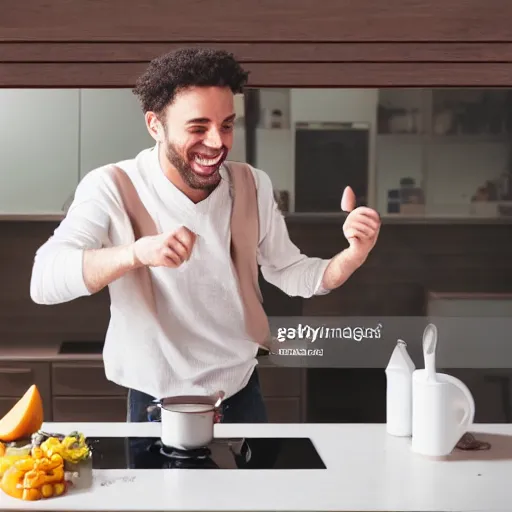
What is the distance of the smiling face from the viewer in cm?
230

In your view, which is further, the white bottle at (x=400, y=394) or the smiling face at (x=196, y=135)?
the smiling face at (x=196, y=135)

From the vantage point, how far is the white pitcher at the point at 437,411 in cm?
169

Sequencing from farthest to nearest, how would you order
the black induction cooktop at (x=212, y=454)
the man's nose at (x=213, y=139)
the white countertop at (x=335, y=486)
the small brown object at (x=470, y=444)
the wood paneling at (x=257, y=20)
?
the man's nose at (x=213, y=139) < the wood paneling at (x=257, y=20) < the small brown object at (x=470, y=444) < the black induction cooktop at (x=212, y=454) < the white countertop at (x=335, y=486)

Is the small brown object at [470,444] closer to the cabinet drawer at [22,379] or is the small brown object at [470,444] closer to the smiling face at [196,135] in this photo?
the smiling face at [196,135]

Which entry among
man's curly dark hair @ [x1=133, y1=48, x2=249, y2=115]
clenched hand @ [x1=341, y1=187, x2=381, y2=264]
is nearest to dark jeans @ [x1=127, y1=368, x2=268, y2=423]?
clenched hand @ [x1=341, y1=187, x2=381, y2=264]

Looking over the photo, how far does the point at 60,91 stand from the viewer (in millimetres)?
2256

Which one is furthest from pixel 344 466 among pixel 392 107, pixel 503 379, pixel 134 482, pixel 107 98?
pixel 107 98

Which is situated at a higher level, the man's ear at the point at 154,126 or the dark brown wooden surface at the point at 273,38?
the dark brown wooden surface at the point at 273,38

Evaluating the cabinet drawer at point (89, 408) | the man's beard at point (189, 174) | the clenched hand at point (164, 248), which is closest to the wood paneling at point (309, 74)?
the man's beard at point (189, 174)

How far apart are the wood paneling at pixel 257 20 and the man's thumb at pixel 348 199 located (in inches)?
16.9

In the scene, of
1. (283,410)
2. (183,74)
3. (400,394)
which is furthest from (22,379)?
(400,394)

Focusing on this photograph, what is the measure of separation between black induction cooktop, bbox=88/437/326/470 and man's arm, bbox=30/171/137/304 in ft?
1.93

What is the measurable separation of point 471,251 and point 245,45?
2.89 ft

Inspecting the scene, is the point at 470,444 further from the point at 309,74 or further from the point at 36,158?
the point at 36,158
